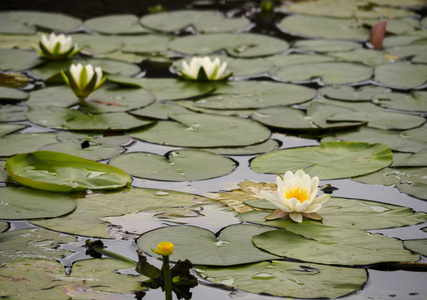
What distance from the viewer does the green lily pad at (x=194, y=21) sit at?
4.59 m

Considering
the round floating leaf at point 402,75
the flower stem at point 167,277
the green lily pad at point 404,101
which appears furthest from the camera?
the round floating leaf at point 402,75

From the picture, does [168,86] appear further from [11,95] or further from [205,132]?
[11,95]

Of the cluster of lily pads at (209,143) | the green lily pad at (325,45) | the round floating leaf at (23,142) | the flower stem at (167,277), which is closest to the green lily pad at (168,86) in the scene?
the cluster of lily pads at (209,143)

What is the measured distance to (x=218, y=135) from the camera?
9.15ft

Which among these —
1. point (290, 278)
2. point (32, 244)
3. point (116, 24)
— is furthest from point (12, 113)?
point (290, 278)

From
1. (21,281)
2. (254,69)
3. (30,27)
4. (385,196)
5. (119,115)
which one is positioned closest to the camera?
(21,281)


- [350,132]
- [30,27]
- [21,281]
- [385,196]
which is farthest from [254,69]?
[21,281]

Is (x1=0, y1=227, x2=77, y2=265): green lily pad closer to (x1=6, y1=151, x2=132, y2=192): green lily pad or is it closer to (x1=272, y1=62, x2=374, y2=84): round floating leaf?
(x1=6, y1=151, x2=132, y2=192): green lily pad

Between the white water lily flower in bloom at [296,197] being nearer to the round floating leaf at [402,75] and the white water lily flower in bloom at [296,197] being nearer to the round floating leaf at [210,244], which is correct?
the round floating leaf at [210,244]

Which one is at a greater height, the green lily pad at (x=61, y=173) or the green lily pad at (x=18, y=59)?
the green lily pad at (x=18, y=59)

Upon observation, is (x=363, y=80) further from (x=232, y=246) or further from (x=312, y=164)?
(x=232, y=246)

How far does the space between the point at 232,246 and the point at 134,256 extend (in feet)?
1.05

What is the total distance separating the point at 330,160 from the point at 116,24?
2674mm

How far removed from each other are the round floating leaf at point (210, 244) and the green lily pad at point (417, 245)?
0.45 meters
